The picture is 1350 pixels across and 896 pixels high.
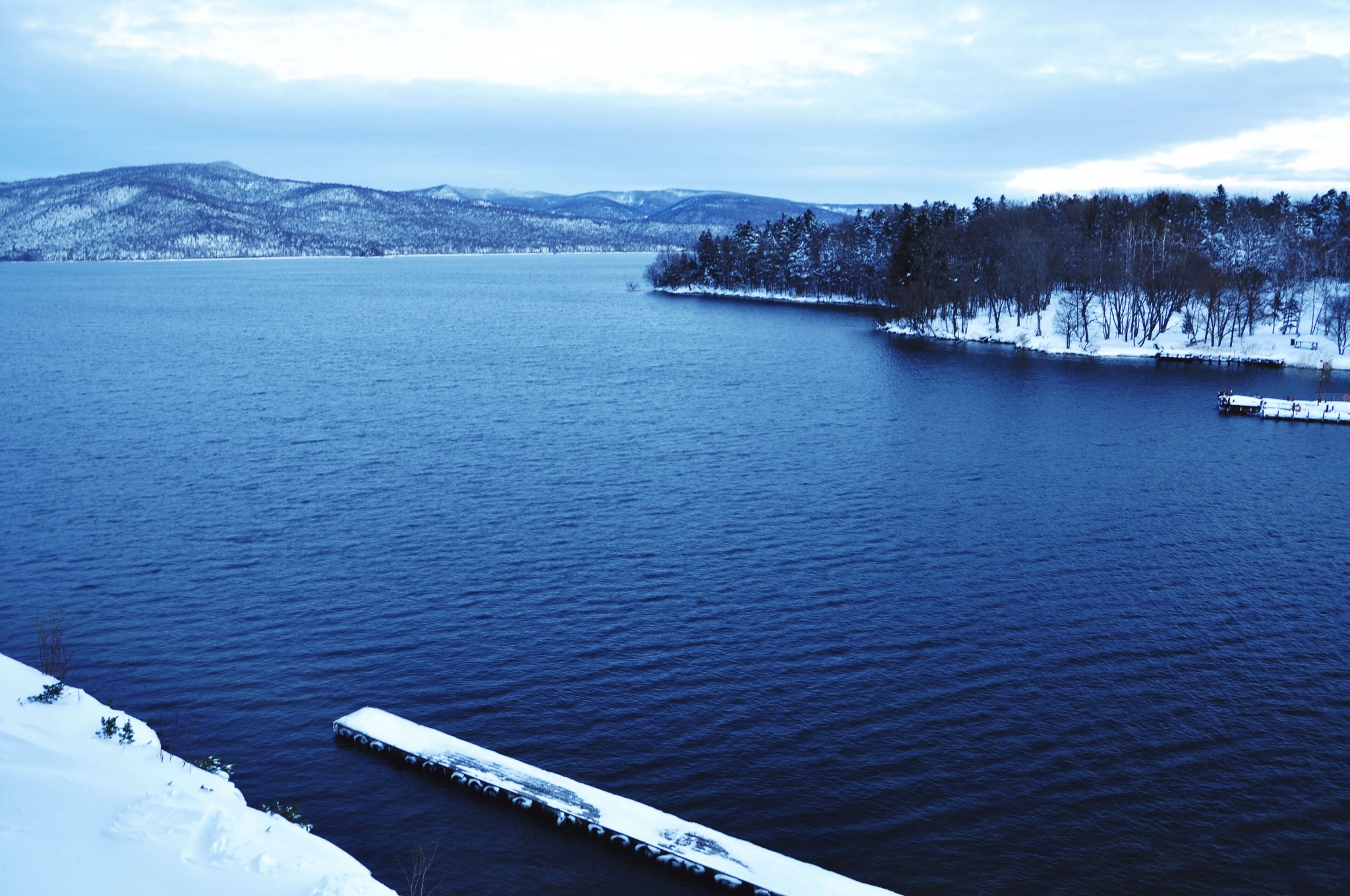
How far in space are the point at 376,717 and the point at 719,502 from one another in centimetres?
2633

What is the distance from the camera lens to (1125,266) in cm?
11656

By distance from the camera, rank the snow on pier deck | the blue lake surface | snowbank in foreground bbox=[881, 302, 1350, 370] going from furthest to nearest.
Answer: snowbank in foreground bbox=[881, 302, 1350, 370], the blue lake surface, the snow on pier deck

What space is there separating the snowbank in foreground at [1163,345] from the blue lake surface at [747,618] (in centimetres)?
3738

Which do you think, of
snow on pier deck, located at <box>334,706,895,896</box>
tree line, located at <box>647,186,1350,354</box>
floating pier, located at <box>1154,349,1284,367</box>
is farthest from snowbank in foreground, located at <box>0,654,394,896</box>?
tree line, located at <box>647,186,1350,354</box>

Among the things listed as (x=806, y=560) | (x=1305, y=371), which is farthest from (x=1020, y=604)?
(x=1305, y=371)

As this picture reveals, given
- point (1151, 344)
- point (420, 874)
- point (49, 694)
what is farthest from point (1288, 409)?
point (49, 694)

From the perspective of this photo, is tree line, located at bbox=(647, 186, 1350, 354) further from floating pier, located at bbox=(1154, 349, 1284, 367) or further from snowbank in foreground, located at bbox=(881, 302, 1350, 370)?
floating pier, located at bbox=(1154, 349, 1284, 367)

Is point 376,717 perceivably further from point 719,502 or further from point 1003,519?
point 1003,519

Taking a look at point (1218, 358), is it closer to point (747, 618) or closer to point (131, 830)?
point (747, 618)

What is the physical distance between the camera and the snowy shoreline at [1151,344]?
107m

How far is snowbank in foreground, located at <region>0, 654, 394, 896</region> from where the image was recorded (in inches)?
763

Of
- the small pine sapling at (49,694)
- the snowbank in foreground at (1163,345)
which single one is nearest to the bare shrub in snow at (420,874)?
the small pine sapling at (49,694)

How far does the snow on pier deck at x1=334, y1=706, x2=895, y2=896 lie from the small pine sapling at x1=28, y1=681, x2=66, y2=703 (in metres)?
8.08

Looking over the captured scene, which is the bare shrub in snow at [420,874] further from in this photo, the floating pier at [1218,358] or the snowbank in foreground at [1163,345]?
the floating pier at [1218,358]
